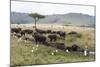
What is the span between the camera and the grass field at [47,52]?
2357 millimetres

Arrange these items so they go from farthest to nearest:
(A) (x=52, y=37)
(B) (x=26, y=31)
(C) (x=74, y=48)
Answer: (C) (x=74, y=48), (A) (x=52, y=37), (B) (x=26, y=31)

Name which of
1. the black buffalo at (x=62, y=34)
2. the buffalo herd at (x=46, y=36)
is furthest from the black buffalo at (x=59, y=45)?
the black buffalo at (x=62, y=34)

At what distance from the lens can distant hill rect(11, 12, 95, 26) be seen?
238 centimetres

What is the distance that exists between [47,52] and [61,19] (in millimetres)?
454

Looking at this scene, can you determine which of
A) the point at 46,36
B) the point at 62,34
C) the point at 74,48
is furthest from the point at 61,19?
the point at 74,48

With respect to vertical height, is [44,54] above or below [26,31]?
below

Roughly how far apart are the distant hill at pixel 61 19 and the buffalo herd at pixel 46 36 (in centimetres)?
11

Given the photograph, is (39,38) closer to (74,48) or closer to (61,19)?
(61,19)

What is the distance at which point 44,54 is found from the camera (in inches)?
98.0

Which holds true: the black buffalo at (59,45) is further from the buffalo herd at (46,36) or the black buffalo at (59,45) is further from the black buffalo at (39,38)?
the black buffalo at (39,38)

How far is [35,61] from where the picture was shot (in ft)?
8.01

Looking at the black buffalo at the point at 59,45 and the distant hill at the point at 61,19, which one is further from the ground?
the distant hill at the point at 61,19

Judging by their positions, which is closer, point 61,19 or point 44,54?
point 44,54
